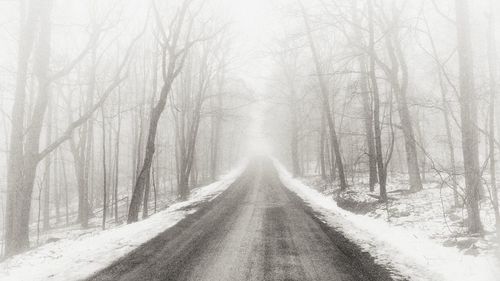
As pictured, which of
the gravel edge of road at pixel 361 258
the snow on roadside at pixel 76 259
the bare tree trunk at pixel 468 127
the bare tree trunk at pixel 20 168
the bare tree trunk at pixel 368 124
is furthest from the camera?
the bare tree trunk at pixel 368 124

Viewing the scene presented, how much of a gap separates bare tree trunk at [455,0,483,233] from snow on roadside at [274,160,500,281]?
3.40 feet

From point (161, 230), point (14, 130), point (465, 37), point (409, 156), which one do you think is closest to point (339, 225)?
point (161, 230)

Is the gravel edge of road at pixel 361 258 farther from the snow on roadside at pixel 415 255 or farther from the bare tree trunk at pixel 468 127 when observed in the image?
the bare tree trunk at pixel 468 127

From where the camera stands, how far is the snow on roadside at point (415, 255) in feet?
21.0

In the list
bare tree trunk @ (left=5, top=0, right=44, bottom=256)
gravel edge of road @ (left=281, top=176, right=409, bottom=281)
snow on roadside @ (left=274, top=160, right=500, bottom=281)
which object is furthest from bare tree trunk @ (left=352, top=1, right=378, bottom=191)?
bare tree trunk @ (left=5, top=0, right=44, bottom=256)

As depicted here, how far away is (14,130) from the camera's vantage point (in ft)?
40.2

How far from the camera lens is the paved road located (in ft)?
20.9

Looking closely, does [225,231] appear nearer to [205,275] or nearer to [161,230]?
[161,230]

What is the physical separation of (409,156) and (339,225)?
7.13 meters

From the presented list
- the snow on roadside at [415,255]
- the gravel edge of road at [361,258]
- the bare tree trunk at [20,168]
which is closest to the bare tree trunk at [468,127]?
the snow on roadside at [415,255]

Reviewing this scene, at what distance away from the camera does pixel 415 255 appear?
7676 millimetres

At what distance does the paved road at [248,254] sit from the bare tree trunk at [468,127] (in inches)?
102

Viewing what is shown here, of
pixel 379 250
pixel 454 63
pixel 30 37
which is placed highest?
pixel 454 63

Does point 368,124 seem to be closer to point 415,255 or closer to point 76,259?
point 415,255
